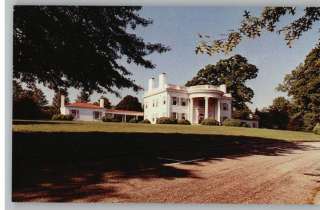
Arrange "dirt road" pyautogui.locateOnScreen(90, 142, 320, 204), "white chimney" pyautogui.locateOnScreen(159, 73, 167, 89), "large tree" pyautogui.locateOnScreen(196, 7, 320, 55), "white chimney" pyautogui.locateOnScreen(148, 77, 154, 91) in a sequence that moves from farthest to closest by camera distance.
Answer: "white chimney" pyautogui.locateOnScreen(148, 77, 154, 91)
"white chimney" pyautogui.locateOnScreen(159, 73, 167, 89)
"large tree" pyautogui.locateOnScreen(196, 7, 320, 55)
"dirt road" pyautogui.locateOnScreen(90, 142, 320, 204)

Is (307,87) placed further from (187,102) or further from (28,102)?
(28,102)

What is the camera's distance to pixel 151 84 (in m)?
7.89

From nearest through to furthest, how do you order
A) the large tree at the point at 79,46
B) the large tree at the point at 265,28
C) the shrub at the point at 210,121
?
the large tree at the point at 265,28
the large tree at the point at 79,46
the shrub at the point at 210,121

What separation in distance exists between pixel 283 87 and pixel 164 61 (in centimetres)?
263

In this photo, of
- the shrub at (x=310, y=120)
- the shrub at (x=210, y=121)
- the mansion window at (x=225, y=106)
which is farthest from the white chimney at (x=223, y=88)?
the shrub at (x=310, y=120)

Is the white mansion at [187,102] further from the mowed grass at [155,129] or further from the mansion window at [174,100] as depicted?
the mowed grass at [155,129]

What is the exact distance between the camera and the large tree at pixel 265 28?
24.3 ft

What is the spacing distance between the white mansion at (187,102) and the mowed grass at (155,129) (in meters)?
0.25

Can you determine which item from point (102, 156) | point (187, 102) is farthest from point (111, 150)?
point (187, 102)

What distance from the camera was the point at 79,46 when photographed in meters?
8.21

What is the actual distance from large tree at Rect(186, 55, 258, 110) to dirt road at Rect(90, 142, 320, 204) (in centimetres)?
149

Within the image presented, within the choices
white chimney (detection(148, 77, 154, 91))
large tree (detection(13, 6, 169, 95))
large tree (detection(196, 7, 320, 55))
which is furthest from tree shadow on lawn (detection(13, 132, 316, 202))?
large tree (detection(196, 7, 320, 55))

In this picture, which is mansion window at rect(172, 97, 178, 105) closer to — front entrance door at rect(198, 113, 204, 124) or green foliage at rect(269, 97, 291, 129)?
front entrance door at rect(198, 113, 204, 124)

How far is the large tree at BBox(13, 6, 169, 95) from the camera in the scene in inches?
299
